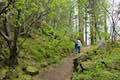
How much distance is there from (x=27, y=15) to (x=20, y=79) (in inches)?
156

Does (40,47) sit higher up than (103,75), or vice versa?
(40,47)

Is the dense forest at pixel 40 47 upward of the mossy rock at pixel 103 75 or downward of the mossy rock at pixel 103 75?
upward

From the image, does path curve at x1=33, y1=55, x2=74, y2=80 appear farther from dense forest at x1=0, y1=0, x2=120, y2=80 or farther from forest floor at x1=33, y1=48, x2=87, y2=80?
dense forest at x1=0, y1=0, x2=120, y2=80

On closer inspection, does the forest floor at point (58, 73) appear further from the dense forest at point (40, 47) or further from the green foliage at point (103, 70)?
the green foliage at point (103, 70)

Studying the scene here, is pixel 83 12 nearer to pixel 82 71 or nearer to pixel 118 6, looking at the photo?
pixel 118 6

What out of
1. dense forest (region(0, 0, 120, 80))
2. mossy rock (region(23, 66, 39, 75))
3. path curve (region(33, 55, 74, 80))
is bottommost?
path curve (region(33, 55, 74, 80))

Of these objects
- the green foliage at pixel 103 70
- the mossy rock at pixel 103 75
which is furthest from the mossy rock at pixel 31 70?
the mossy rock at pixel 103 75

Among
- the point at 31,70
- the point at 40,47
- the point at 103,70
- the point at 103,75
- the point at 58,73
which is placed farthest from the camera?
the point at 40,47

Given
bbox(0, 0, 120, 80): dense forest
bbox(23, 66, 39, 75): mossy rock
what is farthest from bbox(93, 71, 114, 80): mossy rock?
bbox(23, 66, 39, 75): mossy rock

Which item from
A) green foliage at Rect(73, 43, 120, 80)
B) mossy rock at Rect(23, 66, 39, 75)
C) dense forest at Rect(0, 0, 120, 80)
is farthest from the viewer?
mossy rock at Rect(23, 66, 39, 75)

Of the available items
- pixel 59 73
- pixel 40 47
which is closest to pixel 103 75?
pixel 59 73

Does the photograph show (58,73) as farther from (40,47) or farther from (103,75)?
(40,47)

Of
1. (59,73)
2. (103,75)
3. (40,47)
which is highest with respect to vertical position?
(40,47)

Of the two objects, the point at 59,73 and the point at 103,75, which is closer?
the point at 103,75
